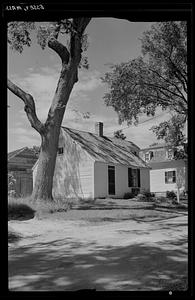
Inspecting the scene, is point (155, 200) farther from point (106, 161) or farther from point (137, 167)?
point (137, 167)

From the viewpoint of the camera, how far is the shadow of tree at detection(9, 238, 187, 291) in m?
2.07

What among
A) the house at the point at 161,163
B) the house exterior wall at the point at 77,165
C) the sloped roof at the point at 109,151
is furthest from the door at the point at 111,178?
the house at the point at 161,163

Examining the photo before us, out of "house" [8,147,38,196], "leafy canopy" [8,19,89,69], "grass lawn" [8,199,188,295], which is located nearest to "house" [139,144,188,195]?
"house" [8,147,38,196]

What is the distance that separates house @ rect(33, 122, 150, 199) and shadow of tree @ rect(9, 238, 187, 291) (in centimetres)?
713

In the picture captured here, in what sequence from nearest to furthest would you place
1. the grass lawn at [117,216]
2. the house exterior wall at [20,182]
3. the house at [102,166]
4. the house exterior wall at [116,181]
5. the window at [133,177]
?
the house exterior wall at [20,182], the grass lawn at [117,216], the house at [102,166], the house exterior wall at [116,181], the window at [133,177]

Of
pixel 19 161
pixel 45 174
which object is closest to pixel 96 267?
pixel 19 161

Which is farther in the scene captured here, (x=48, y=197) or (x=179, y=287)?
(x=48, y=197)

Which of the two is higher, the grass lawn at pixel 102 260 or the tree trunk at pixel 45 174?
the tree trunk at pixel 45 174

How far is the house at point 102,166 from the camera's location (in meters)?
11.2

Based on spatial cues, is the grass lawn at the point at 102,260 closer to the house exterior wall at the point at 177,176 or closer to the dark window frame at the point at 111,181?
the house exterior wall at the point at 177,176

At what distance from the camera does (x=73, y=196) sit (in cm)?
802

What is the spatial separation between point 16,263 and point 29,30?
2087mm

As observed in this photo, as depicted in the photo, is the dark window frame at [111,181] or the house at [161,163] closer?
the house at [161,163]
